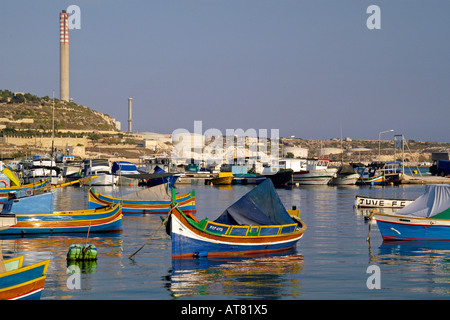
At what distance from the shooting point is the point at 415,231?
3095 cm

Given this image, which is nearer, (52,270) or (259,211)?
(52,270)

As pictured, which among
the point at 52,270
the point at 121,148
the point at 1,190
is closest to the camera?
the point at 52,270

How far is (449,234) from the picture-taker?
101 ft

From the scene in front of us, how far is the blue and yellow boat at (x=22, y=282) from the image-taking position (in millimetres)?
15312

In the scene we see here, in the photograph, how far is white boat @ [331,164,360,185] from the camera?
306 feet

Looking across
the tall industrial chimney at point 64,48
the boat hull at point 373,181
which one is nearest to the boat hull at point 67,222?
the boat hull at point 373,181

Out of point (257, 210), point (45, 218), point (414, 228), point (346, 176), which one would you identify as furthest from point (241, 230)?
point (346, 176)

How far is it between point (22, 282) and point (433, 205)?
21.3 m

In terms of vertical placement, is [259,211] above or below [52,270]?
above

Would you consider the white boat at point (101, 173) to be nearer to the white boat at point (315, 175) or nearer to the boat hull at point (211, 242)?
the white boat at point (315, 175)
